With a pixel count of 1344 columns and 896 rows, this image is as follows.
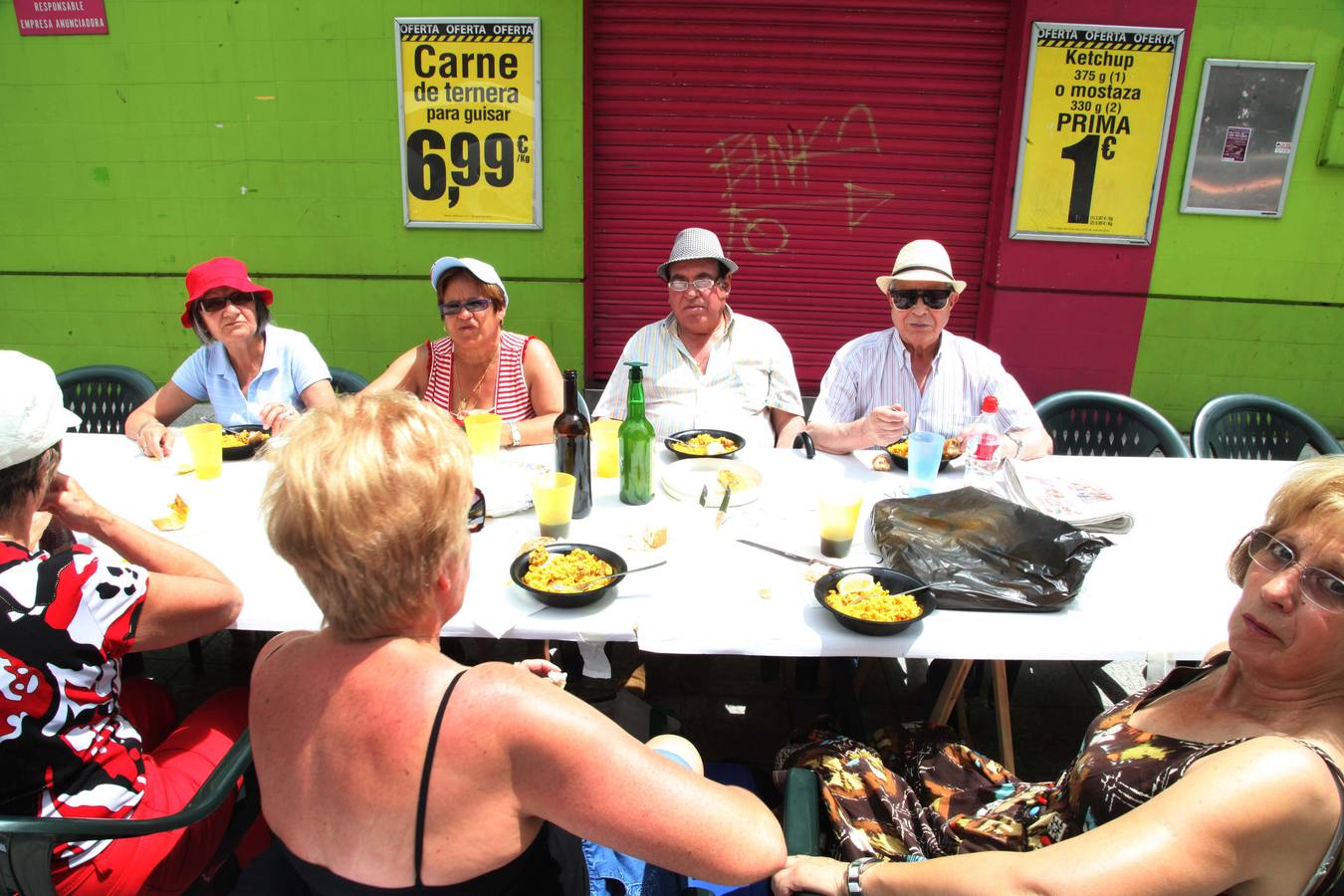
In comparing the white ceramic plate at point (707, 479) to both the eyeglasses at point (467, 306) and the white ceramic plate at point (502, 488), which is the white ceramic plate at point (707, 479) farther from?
the eyeglasses at point (467, 306)

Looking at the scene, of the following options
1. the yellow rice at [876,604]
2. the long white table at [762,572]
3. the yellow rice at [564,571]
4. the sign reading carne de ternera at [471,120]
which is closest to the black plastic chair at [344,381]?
the long white table at [762,572]

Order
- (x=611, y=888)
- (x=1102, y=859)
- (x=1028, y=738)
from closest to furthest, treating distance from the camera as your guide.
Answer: (x=1102, y=859) < (x=611, y=888) < (x=1028, y=738)

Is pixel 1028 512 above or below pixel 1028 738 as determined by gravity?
above

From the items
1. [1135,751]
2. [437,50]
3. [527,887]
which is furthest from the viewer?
[437,50]

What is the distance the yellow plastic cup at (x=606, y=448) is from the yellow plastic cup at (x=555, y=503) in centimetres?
43

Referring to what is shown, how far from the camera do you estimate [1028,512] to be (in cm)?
214

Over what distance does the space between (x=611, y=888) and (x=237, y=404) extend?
2889 mm

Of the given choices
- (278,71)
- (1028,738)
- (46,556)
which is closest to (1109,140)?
(1028,738)

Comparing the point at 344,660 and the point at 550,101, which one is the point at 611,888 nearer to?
the point at 344,660

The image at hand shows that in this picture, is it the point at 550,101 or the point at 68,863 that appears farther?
the point at 550,101

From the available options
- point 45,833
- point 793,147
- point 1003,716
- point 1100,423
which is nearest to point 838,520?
point 1003,716

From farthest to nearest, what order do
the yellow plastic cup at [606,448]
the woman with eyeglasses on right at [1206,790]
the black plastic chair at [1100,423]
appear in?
the black plastic chair at [1100,423] < the yellow plastic cup at [606,448] < the woman with eyeglasses on right at [1206,790]

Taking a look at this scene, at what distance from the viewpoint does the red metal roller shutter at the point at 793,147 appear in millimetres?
5785

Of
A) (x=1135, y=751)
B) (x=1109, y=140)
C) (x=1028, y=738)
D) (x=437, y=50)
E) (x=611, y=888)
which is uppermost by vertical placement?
(x=437, y=50)
